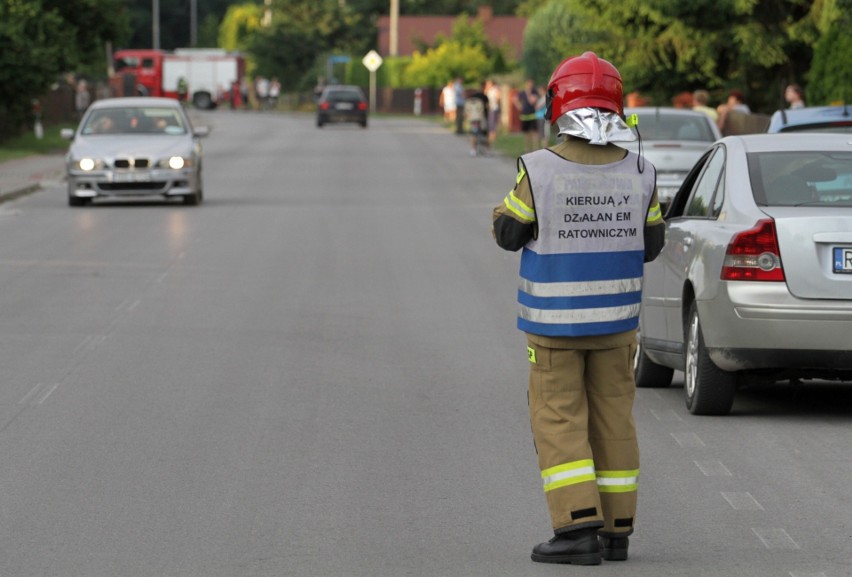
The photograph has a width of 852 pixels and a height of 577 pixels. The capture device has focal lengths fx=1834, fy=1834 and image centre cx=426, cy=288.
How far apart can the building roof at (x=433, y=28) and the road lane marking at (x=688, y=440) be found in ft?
331

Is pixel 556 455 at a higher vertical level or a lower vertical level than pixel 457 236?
higher

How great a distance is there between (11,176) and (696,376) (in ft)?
81.7

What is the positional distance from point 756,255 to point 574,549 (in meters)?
3.27

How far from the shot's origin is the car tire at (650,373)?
10.8m

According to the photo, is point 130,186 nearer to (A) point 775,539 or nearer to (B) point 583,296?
(A) point 775,539

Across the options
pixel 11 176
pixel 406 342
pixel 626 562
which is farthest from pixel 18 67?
pixel 626 562

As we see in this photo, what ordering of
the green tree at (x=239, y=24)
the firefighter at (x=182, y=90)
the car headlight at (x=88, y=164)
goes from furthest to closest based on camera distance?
1. the green tree at (x=239, y=24)
2. the firefighter at (x=182, y=90)
3. the car headlight at (x=88, y=164)

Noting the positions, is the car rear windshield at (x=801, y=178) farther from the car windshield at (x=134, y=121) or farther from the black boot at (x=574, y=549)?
the car windshield at (x=134, y=121)

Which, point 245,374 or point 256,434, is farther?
point 245,374

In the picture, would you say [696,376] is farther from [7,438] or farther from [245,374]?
[7,438]

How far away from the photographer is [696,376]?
377 inches

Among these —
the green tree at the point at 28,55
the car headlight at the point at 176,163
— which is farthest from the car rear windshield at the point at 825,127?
the green tree at the point at 28,55

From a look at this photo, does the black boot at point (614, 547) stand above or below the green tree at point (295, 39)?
above

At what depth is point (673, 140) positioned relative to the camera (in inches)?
885
